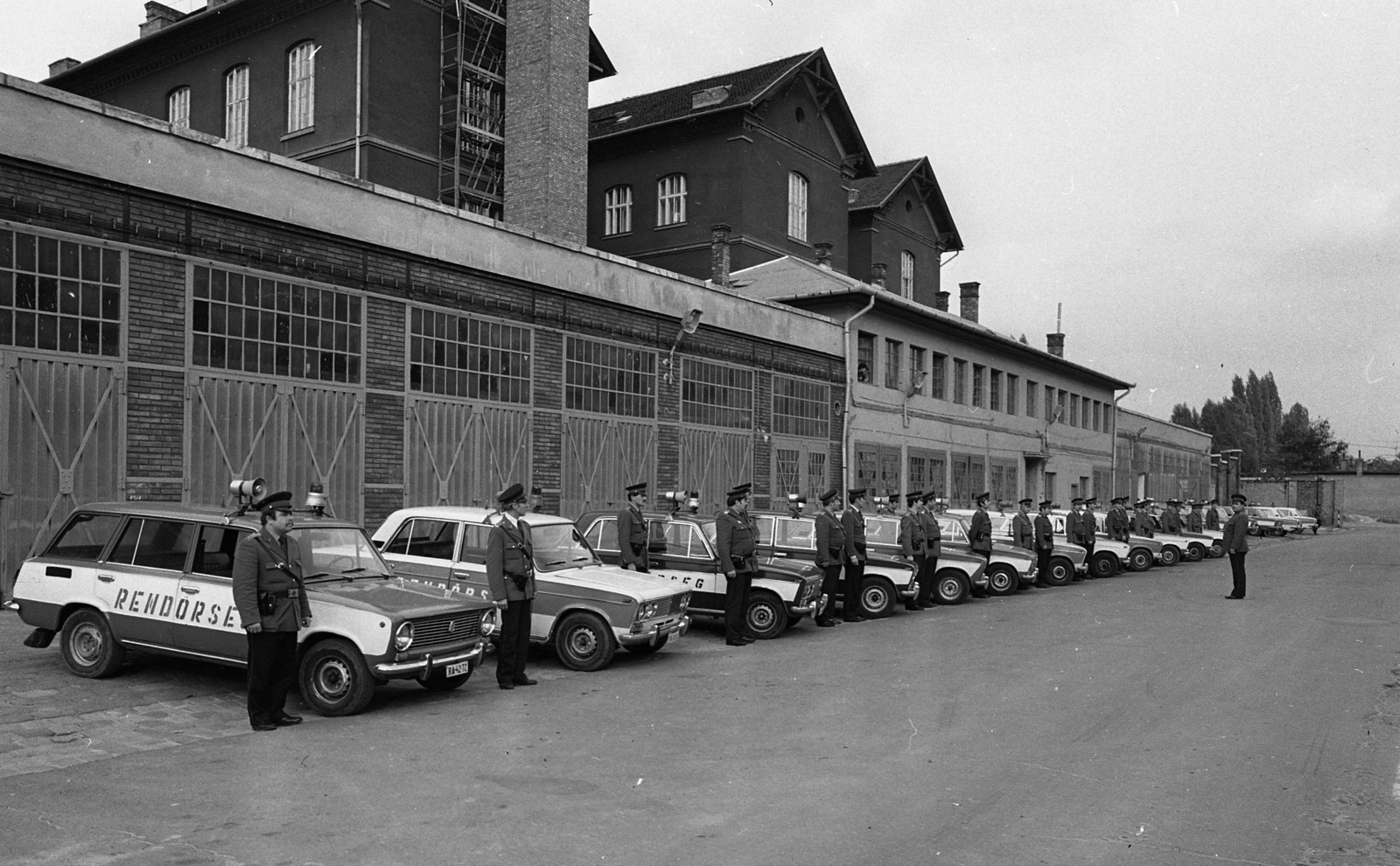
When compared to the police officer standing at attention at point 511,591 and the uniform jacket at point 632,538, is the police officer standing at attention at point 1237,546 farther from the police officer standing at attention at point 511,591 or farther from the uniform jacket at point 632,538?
the police officer standing at attention at point 511,591

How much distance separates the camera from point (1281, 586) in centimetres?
2211

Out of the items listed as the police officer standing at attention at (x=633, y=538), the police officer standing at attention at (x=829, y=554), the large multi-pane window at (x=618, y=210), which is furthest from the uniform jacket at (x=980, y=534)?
the large multi-pane window at (x=618, y=210)

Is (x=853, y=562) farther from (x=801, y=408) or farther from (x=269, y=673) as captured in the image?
(x=801, y=408)

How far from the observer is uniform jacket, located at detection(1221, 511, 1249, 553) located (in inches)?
758

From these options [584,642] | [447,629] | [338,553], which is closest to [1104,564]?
[584,642]

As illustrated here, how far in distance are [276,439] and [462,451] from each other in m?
3.54

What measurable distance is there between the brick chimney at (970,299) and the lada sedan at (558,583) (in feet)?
123

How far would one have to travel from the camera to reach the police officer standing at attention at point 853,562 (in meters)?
15.7

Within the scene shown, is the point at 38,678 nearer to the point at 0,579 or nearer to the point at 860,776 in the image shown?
the point at 0,579

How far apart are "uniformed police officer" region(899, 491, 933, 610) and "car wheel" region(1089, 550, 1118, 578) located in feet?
33.0

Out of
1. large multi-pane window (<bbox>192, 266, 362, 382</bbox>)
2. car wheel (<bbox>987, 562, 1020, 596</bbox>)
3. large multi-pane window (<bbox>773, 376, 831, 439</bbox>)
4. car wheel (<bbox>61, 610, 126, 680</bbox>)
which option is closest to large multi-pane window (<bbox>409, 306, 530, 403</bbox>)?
large multi-pane window (<bbox>192, 266, 362, 382</bbox>)

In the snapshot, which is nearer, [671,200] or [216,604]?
[216,604]

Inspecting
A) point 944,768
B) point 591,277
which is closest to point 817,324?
point 591,277

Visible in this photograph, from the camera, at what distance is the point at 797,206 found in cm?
4003
